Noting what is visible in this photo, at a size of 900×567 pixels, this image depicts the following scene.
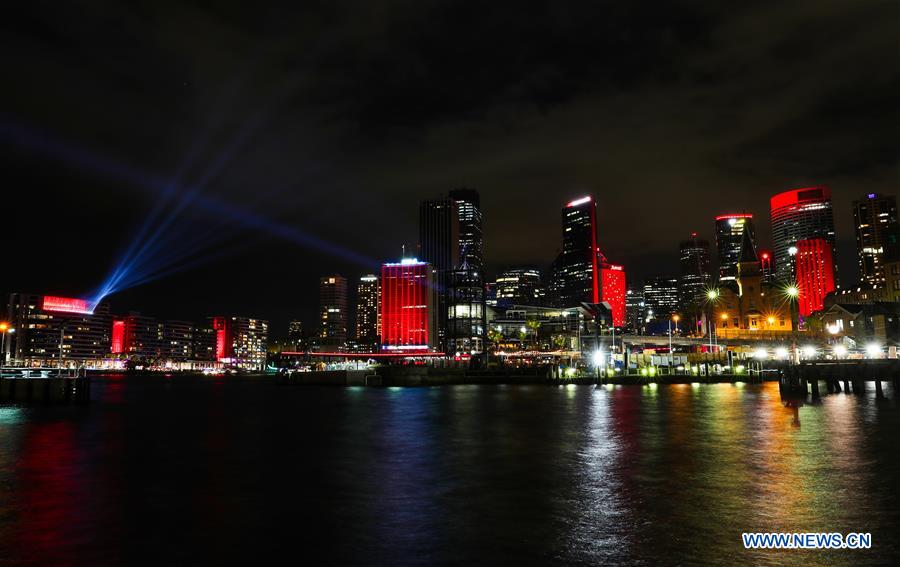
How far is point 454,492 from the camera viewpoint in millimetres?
20828

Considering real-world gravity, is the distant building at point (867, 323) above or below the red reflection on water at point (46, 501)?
above

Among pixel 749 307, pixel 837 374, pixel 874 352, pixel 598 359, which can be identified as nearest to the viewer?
pixel 837 374

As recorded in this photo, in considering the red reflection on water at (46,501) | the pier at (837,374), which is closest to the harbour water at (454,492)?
the red reflection on water at (46,501)

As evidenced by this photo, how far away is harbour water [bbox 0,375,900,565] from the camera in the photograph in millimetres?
14219

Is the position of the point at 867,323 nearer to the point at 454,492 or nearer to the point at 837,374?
the point at 837,374

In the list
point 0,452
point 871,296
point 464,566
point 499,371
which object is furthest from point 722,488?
point 871,296

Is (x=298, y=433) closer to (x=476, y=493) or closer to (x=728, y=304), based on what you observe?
(x=476, y=493)

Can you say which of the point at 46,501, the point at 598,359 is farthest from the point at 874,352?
the point at 46,501

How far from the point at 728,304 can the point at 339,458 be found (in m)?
155

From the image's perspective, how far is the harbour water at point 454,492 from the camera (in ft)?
46.6

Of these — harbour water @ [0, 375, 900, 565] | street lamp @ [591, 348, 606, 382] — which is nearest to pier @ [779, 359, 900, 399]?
harbour water @ [0, 375, 900, 565]

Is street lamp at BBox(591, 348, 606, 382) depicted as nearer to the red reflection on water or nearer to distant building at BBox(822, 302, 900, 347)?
distant building at BBox(822, 302, 900, 347)

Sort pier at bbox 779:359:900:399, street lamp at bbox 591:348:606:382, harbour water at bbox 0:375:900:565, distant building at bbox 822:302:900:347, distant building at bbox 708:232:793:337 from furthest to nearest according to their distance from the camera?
distant building at bbox 708:232:793:337 < street lamp at bbox 591:348:606:382 < distant building at bbox 822:302:900:347 < pier at bbox 779:359:900:399 < harbour water at bbox 0:375:900:565

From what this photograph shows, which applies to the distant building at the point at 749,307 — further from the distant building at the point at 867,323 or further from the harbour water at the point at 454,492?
the harbour water at the point at 454,492
